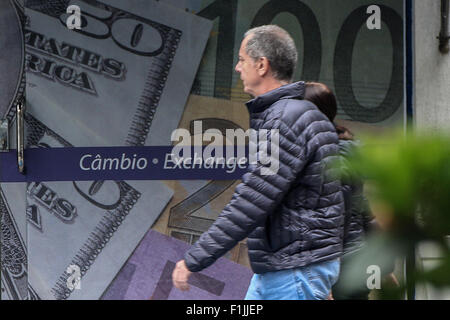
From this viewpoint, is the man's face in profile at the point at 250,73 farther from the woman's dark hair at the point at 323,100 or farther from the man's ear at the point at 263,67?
the woman's dark hair at the point at 323,100

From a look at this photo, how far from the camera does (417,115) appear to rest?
171 inches

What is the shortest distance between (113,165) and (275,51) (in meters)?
1.77

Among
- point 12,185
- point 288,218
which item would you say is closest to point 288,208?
point 288,218

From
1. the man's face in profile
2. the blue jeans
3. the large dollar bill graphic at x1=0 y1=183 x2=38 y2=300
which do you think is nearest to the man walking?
the blue jeans

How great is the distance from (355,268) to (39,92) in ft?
13.9

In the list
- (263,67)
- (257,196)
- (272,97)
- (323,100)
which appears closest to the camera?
(257,196)

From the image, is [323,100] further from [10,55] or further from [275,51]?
[10,55]

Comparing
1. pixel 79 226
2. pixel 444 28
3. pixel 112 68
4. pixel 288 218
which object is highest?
pixel 444 28

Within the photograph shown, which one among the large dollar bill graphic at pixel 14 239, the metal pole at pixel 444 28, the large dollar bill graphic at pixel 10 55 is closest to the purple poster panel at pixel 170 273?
the large dollar bill graphic at pixel 14 239

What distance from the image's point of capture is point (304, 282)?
111 inches

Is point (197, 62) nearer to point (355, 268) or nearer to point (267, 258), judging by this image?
point (267, 258)

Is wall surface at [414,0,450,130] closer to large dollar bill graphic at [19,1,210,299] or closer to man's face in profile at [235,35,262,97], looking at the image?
large dollar bill graphic at [19,1,210,299]

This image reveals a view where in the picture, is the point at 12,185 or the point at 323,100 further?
the point at 12,185

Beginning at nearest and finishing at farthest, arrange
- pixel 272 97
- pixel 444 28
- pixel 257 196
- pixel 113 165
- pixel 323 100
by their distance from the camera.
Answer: pixel 257 196 → pixel 272 97 → pixel 323 100 → pixel 444 28 → pixel 113 165
